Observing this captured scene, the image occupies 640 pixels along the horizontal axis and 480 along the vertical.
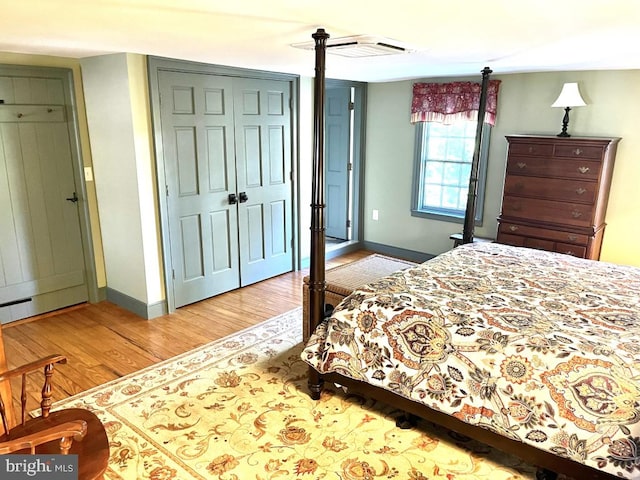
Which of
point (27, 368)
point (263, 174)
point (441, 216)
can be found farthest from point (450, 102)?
point (27, 368)

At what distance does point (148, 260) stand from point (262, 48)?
1887mm

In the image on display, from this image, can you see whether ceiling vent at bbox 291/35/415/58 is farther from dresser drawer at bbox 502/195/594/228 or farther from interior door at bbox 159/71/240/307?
dresser drawer at bbox 502/195/594/228

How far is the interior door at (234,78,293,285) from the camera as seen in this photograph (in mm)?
4348

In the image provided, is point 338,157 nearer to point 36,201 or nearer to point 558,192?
point 558,192

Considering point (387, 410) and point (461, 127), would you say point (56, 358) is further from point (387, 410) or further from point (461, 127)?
point (461, 127)

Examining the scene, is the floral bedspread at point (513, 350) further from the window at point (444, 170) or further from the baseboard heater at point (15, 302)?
the baseboard heater at point (15, 302)

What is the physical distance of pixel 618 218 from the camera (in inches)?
164

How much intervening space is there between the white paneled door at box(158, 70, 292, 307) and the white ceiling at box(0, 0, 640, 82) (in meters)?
0.43

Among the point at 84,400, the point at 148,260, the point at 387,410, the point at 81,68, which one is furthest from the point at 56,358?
the point at 81,68

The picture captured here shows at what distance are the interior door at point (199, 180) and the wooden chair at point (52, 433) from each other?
7.04 feet

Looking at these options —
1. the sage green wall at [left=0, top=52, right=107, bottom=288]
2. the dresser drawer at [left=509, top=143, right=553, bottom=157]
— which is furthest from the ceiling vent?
the sage green wall at [left=0, top=52, right=107, bottom=288]

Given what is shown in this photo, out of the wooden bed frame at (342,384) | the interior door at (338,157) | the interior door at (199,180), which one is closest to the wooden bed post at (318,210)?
the wooden bed frame at (342,384)

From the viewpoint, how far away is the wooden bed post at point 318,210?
2434mm

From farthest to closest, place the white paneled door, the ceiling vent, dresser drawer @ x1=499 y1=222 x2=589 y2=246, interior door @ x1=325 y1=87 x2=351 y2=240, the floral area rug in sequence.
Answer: interior door @ x1=325 y1=87 x2=351 y2=240 → dresser drawer @ x1=499 y1=222 x2=589 y2=246 → the white paneled door → the ceiling vent → the floral area rug
